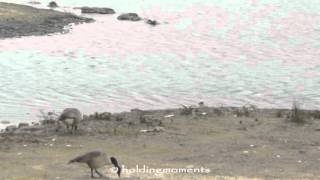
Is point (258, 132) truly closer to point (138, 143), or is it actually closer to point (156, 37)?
point (138, 143)

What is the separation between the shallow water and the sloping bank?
1634 millimetres

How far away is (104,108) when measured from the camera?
26781 millimetres

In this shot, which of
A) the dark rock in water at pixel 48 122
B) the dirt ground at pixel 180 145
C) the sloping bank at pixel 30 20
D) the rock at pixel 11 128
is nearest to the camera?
the dirt ground at pixel 180 145

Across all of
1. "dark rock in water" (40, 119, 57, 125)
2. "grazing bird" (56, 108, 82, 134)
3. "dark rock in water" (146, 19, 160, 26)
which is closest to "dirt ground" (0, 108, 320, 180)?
"grazing bird" (56, 108, 82, 134)

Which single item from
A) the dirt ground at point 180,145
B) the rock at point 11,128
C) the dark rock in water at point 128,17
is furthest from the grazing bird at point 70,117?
the dark rock in water at point 128,17

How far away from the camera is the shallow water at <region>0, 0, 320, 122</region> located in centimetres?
2869

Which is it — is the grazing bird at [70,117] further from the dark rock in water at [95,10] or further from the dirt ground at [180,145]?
the dark rock in water at [95,10]

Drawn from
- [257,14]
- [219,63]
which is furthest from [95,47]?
[257,14]

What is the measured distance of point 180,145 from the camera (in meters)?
18.3

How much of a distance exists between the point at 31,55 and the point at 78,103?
14101mm

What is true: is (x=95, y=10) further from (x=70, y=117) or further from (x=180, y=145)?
(x=180, y=145)

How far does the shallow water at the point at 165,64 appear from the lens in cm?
2869

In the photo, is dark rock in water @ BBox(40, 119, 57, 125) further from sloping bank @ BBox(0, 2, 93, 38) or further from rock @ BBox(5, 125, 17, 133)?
sloping bank @ BBox(0, 2, 93, 38)

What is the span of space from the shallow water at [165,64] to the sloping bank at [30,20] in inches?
64.3
